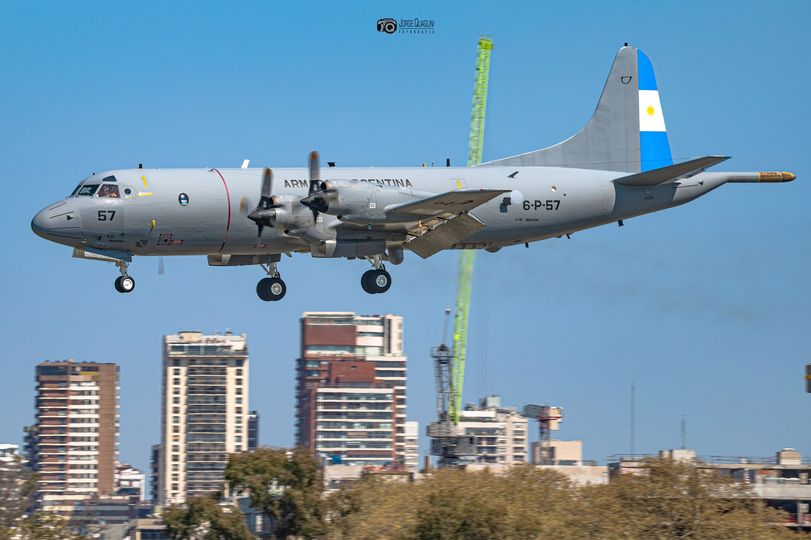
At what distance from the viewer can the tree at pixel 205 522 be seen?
5878 centimetres

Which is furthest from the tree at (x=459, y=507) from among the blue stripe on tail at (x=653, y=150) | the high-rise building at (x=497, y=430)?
the high-rise building at (x=497, y=430)

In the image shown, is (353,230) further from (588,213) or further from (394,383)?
(394,383)

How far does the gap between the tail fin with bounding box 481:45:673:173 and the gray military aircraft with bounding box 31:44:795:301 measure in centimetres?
11

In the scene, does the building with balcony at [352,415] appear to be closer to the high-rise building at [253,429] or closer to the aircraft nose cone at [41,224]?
the high-rise building at [253,429]

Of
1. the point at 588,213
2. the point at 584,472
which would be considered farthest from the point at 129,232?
the point at 584,472

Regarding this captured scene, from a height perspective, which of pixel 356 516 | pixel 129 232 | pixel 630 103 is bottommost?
pixel 356 516

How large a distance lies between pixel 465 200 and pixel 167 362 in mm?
140200

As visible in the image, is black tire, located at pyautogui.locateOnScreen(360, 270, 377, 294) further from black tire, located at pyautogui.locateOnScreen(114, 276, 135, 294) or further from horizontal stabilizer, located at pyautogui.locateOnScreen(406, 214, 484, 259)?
black tire, located at pyautogui.locateOnScreen(114, 276, 135, 294)

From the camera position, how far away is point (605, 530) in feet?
156

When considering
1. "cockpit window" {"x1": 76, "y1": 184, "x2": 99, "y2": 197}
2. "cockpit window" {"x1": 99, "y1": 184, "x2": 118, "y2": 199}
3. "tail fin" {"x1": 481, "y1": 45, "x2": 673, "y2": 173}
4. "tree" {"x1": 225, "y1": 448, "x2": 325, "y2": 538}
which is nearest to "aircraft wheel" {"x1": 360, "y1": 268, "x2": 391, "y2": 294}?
"tail fin" {"x1": 481, "y1": 45, "x2": 673, "y2": 173}

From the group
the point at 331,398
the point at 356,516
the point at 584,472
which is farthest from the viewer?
the point at 331,398

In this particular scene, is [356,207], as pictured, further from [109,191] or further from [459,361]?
[459,361]

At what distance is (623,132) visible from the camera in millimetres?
46438

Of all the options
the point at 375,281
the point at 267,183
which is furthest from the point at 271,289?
the point at 267,183
